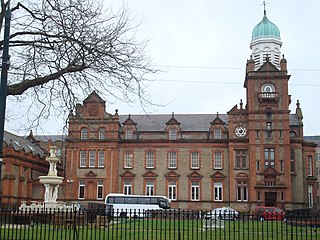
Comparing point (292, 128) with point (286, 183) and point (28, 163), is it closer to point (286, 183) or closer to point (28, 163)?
point (286, 183)

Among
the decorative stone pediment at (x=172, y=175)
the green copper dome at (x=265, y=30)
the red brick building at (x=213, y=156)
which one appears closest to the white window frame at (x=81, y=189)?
the red brick building at (x=213, y=156)

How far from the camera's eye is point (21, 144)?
205ft

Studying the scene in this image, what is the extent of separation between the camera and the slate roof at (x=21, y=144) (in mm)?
57906

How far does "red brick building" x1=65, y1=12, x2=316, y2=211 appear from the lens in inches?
2184

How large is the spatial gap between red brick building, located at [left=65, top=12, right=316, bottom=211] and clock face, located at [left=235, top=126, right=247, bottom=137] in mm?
123

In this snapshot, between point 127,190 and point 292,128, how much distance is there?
22.9 m

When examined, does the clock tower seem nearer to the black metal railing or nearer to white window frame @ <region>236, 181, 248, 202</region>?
white window frame @ <region>236, 181, 248, 202</region>

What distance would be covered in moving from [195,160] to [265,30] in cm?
2037

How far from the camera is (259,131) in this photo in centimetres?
5591

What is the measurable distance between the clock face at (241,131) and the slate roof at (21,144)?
26602mm

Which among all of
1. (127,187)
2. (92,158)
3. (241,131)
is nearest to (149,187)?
(127,187)

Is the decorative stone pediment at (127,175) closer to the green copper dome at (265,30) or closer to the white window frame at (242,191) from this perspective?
the white window frame at (242,191)

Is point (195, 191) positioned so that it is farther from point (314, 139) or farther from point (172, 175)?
point (314, 139)

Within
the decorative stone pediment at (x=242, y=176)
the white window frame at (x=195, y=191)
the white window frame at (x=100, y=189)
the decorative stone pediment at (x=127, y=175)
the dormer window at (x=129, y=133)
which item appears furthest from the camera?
the dormer window at (x=129, y=133)
